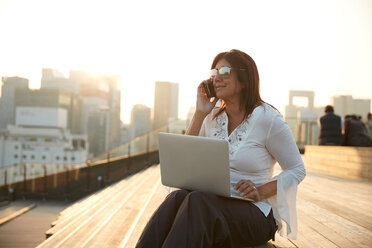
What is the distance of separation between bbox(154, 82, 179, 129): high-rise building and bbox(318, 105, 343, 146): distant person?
77.4 m

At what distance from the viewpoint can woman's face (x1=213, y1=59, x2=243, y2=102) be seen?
1.79 m

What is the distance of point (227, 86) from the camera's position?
1806mm

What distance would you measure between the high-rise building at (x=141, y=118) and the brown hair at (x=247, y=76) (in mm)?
130151

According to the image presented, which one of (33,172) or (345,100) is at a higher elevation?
(345,100)

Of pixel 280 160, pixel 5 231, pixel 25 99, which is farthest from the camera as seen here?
pixel 25 99

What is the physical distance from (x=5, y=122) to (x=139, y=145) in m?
96.1

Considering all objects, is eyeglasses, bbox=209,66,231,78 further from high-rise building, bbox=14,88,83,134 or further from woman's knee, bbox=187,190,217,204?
high-rise building, bbox=14,88,83,134

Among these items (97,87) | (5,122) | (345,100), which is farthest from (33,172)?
(97,87)

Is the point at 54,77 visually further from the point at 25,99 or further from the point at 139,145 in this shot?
the point at 139,145

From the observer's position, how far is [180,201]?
60.4 inches

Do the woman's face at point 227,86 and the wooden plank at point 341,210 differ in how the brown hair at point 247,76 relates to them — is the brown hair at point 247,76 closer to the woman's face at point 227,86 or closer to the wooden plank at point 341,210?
the woman's face at point 227,86

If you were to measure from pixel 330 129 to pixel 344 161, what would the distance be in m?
0.79

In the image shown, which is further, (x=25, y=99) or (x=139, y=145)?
(x=25, y=99)

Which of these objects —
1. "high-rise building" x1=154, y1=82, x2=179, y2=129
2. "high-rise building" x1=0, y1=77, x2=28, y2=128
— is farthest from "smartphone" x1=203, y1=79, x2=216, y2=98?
"high-rise building" x1=0, y1=77, x2=28, y2=128
